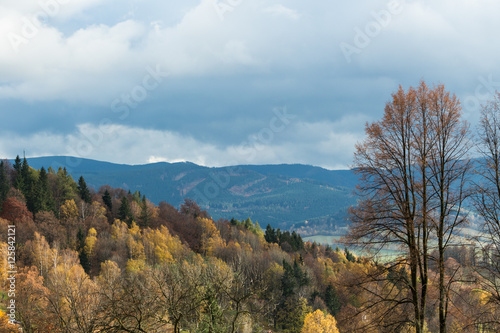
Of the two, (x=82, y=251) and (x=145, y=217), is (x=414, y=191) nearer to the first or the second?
(x=82, y=251)

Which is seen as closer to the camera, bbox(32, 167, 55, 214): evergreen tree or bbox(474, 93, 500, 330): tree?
Result: bbox(474, 93, 500, 330): tree

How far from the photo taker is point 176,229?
148125 millimetres

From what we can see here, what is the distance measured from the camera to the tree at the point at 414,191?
14.3m

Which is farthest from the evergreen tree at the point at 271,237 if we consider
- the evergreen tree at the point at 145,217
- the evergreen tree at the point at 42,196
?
the evergreen tree at the point at 42,196

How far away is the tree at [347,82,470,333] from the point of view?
1434cm

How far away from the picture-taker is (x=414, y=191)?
14.7 metres

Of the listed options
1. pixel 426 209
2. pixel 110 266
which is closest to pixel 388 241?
pixel 426 209

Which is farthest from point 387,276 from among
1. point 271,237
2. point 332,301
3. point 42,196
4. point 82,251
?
point 271,237

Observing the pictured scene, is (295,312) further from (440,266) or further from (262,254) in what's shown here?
(440,266)

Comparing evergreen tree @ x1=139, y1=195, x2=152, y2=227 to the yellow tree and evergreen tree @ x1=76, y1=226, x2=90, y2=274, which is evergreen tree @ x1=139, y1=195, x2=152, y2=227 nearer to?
evergreen tree @ x1=76, y1=226, x2=90, y2=274

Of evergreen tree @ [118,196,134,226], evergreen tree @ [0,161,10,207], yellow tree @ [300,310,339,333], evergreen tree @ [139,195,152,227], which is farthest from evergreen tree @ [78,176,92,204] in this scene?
yellow tree @ [300,310,339,333]

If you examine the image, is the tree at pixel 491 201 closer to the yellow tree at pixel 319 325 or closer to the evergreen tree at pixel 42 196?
the yellow tree at pixel 319 325

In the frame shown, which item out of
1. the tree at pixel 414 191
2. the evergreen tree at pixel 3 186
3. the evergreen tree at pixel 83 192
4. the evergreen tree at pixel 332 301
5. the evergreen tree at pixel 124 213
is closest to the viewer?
the tree at pixel 414 191

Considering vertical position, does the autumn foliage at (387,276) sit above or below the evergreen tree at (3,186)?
below
